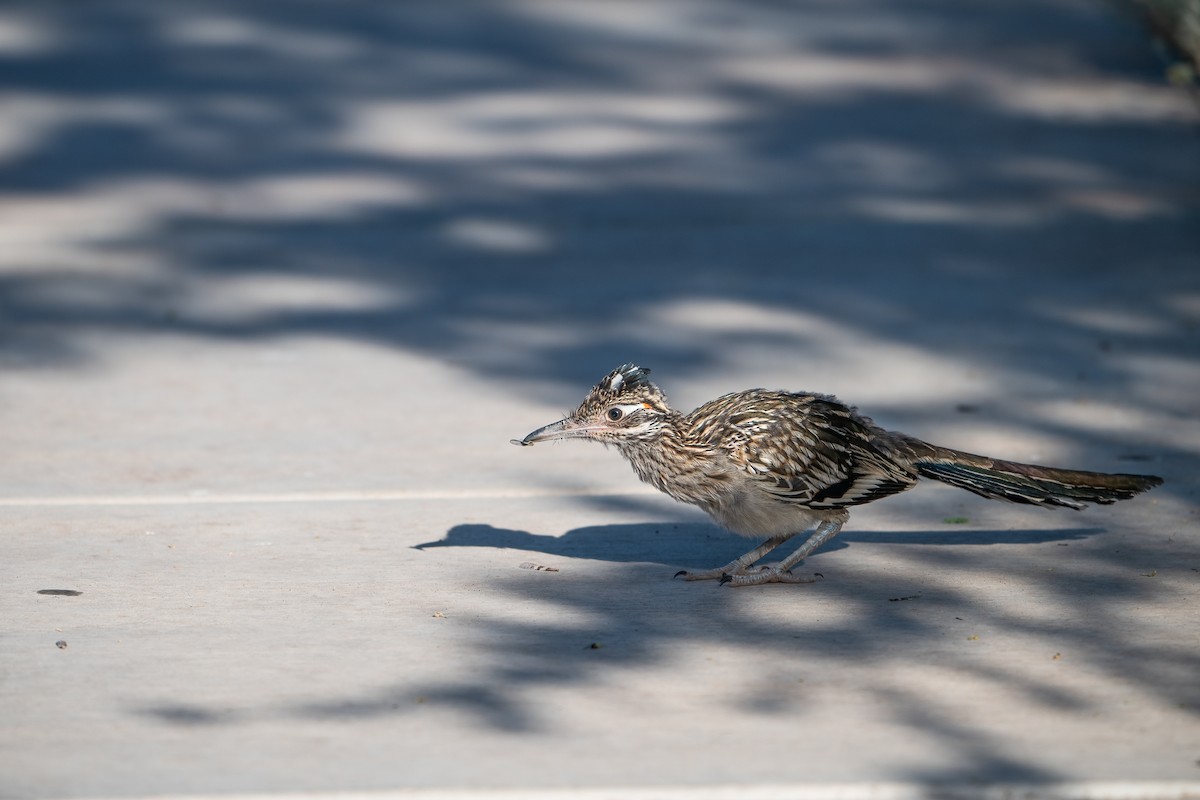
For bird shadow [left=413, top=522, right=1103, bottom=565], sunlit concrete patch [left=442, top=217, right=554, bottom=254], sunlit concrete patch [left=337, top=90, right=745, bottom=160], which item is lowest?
bird shadow [left=413, top=522, right=1103, bottom=565]

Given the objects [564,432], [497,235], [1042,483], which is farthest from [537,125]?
[1042,483]

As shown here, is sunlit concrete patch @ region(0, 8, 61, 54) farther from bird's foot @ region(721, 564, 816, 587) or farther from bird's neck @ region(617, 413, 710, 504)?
bird's foot @ region(721, 564, 816, 587)

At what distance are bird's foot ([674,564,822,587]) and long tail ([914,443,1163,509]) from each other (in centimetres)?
72

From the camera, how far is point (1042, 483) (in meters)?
6.36

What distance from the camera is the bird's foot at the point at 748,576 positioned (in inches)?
243

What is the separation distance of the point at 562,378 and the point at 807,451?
3.81 meters

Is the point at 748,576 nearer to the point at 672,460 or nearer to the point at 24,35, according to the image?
the point at 672,460

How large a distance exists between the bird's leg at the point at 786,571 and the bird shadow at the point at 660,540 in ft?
1.44

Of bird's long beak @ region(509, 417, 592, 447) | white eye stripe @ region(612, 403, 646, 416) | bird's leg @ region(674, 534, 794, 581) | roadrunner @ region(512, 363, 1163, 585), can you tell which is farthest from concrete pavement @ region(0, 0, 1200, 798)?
white eye stripe @ region(612, 403, 646, 416)

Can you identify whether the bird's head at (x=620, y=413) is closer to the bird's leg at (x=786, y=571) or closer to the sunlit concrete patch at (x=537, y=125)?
the bird's leg at (x=786, y=571)

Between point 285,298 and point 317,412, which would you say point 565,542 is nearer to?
point 317,412

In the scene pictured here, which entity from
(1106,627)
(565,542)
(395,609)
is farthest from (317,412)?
(1106,627)

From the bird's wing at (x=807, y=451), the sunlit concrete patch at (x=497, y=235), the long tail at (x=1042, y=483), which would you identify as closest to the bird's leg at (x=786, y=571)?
the bird's wing at (x=807, y=451)

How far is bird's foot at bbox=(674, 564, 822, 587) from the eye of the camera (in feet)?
20.2
